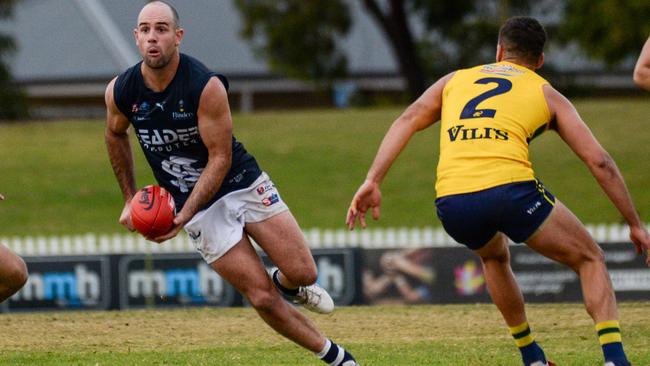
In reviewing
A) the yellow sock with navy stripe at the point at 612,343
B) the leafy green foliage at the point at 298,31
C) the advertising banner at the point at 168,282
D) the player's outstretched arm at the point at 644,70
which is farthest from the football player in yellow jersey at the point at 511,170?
the leafy green foliage at the point at 298,31

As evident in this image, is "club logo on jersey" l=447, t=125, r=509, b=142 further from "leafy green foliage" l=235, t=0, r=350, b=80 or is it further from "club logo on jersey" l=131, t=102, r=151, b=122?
"leafy green foliage" l=235, t=0, r=350, b=80

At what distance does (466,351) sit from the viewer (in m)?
8.31

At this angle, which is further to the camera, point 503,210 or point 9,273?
point 9,273

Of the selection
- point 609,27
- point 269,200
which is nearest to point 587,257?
point 269,200

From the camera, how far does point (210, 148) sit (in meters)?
7.02

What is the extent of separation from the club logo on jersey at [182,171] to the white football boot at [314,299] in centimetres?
124

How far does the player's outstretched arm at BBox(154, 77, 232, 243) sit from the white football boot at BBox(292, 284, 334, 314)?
4.46 ft

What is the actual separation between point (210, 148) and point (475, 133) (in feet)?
5.10

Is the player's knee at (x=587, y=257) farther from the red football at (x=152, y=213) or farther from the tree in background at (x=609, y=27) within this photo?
the tree in background at (x=609, y=27)

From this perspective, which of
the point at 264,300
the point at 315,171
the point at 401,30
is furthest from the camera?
the point at 401,30

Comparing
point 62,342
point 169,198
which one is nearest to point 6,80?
point 62,342

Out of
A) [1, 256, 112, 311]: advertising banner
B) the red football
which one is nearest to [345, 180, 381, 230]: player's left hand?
the red football

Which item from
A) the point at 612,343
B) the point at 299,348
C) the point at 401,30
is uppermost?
the point at 612,343

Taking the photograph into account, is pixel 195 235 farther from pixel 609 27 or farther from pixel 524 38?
pixel 609 27
